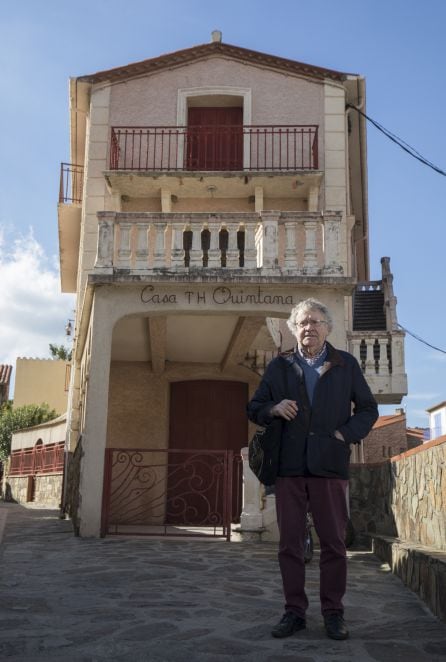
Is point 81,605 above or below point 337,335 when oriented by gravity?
below

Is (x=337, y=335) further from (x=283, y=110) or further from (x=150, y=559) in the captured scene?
(x=283, y=110)

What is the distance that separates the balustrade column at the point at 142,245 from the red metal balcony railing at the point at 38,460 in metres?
11.1

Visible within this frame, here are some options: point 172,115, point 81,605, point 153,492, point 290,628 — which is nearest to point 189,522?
point 153,492

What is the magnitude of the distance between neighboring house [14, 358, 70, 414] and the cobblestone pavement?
27097 mm

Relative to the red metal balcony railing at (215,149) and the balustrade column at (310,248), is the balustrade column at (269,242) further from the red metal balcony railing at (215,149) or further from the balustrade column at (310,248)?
the red metal balcony railing at (215,149)

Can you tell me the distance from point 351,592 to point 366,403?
82.9 inches

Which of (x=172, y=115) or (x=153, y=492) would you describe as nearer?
(x=153, y=492)

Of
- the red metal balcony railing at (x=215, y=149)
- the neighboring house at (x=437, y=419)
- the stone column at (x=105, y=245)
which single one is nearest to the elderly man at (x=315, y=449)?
the stone column at (x=105, y=245)

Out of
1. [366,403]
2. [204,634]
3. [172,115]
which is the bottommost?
[204,634]

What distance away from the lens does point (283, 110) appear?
15602 millimetres

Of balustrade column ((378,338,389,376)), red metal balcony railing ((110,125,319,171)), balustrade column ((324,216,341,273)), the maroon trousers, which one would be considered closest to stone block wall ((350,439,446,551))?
the maroon trousers

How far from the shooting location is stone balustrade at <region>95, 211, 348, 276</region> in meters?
9.85

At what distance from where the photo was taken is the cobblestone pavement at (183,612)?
3.49 m

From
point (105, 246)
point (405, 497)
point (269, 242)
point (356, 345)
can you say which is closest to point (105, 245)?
point (105, 246)
